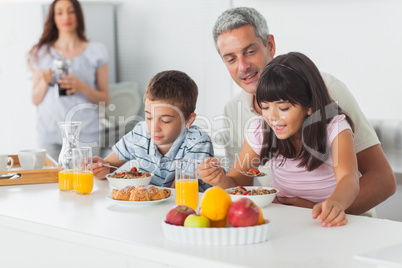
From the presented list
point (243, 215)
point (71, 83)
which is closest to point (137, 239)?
point (243, 215)

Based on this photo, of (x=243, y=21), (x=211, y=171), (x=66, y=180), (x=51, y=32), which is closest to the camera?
(x=211, y=171)

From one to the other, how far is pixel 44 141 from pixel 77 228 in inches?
83.0

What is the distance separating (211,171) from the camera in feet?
5.38

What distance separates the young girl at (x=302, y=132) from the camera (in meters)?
1.63

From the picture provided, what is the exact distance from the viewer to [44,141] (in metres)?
3.26

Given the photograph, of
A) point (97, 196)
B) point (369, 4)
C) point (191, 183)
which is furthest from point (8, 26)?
point (191, 183)

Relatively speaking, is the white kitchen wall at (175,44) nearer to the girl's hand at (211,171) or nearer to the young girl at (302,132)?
the young girl at (302,132)

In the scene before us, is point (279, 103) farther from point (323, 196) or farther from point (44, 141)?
point (44, 141)

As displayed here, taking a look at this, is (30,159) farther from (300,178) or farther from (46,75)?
(46,75)

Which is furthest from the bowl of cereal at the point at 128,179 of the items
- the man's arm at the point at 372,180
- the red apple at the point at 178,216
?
the man's arm at the point at 372,180

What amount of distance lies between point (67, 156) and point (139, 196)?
43cm

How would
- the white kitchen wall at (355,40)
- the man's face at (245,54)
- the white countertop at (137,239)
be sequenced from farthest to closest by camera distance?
the white kitchen wall at (355,40), the man's face at (245,54), the white countertop at (137,239)

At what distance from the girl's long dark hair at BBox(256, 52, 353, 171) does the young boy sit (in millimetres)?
376

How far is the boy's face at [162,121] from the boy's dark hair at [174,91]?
0.02 m
